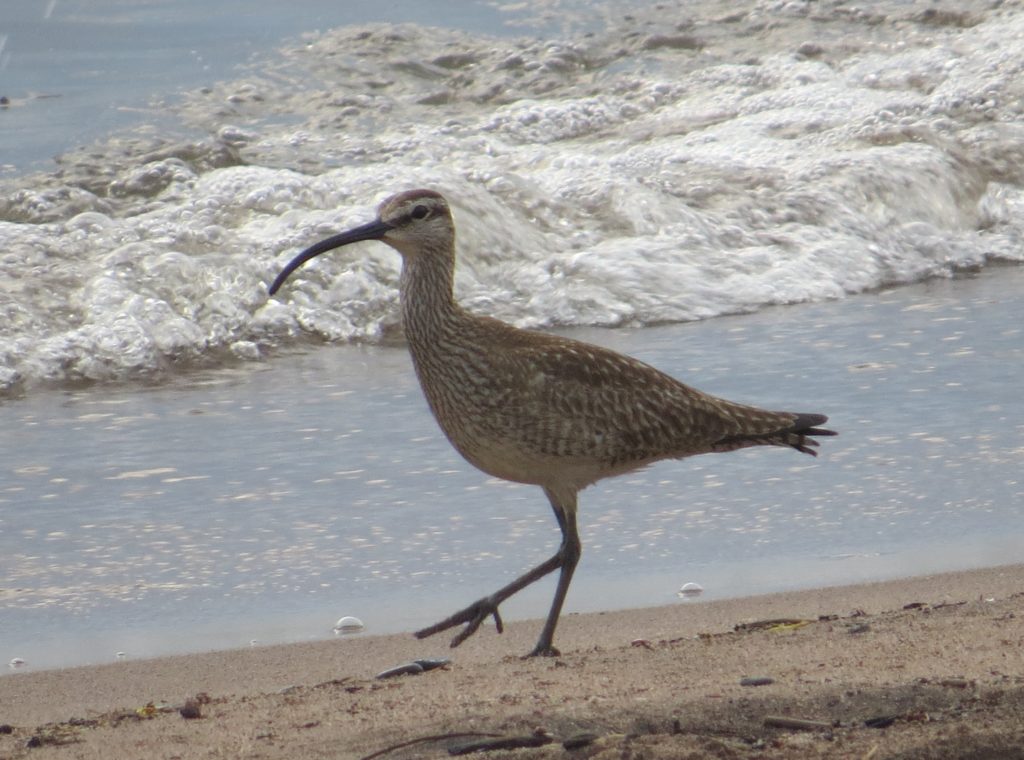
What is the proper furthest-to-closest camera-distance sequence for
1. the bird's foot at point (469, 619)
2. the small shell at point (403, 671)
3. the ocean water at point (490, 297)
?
the ocean water at point (490, 297), the bird's foot at point (469, 619), the small shell at point (403, 671)

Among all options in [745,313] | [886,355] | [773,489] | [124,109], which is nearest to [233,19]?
[124,109]

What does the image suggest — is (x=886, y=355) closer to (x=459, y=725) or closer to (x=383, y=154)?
(x=459, y=725)

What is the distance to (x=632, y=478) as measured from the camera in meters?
6.81

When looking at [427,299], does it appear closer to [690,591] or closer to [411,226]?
[411,226]

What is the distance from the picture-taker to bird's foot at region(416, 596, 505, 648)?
194 inches

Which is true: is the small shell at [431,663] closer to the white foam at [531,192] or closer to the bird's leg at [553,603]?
the bird's leg at [553,603]

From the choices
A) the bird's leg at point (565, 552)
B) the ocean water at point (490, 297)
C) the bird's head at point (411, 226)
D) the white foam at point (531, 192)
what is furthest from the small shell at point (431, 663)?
the white foam at point (531, 192)

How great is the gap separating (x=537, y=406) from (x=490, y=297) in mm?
5411

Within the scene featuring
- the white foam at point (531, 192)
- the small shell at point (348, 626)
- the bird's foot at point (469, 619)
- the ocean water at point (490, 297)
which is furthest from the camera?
the white foam at point (531, 192)

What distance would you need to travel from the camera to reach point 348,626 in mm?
5223

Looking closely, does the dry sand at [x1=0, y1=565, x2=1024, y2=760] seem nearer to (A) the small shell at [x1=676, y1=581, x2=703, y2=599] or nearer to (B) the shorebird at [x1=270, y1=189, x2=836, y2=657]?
(A) the small shell at [x1=676, y1=581, x2=703, y2=599]

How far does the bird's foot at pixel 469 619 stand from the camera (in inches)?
194

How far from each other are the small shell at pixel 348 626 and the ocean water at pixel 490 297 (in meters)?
0.06

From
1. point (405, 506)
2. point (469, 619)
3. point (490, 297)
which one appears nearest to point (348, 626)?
point (469, 619)
